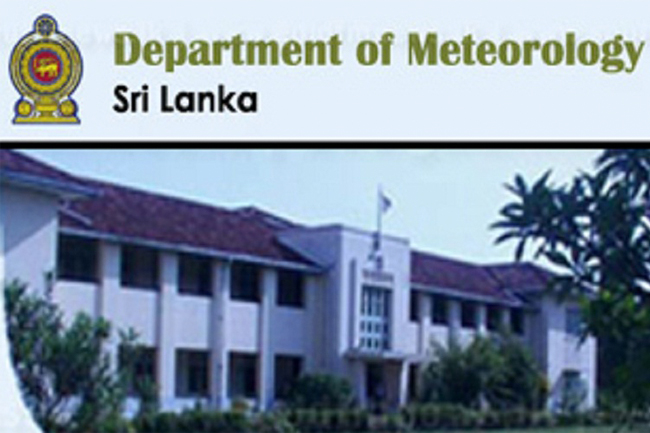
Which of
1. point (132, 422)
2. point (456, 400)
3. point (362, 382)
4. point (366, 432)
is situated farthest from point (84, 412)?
point (362, 382)

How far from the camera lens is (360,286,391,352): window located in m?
8.16

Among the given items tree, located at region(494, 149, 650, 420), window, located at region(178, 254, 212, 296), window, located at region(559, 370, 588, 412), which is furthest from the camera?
window, located at region(178, 254, 212, 296)

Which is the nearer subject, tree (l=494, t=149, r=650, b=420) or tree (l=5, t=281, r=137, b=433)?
tree (l=494, t=149, r=650, b=420)

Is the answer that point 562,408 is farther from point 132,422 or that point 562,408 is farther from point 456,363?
point 132,422

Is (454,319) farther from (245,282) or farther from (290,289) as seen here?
(245,282)

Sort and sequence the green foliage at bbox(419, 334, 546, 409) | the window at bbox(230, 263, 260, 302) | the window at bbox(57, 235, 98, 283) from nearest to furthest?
1. the green foliage at bbox(419, 334, 546, 409)
2. the window at bbox(57, 235, 98, 283)
3. the window at bbox(230, 263, 260, 302)

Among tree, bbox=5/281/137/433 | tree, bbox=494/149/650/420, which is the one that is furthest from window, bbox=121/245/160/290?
tree, bbox=494/149/650/420

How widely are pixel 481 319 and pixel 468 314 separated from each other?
53cm

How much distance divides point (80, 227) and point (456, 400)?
2.23 m

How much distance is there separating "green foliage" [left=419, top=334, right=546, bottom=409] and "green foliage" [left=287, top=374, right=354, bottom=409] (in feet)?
2.13

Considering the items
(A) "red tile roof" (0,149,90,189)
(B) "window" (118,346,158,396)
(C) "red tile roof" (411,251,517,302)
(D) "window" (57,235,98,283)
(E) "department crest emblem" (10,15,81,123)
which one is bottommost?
(B) "window" (118,346,158,396)

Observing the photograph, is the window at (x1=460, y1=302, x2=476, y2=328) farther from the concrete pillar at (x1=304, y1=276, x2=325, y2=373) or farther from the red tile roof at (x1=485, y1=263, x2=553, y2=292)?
the red tile roof at (x1=485, y1=263, x2=553, y2=292)

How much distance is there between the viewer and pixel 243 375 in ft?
30.6

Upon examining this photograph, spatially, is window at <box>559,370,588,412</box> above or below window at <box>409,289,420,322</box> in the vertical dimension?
below
